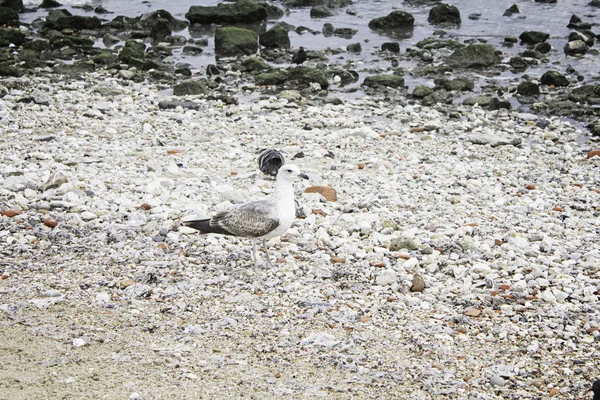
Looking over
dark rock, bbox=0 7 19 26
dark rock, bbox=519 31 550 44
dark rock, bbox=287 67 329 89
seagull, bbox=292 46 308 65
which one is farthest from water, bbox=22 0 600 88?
dark rock, bbox=287 67 329 89

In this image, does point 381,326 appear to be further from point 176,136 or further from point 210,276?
point 176,136

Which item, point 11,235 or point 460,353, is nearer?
point 460,353

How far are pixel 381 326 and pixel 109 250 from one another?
3.75 meters

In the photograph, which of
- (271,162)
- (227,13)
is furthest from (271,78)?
(227,13)

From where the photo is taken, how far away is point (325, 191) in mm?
11547

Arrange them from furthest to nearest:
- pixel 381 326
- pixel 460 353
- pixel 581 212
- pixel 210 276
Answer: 1. pixel 581 212
2. pixel 210 276
3. pixel 381 326
4. pixel 460 353

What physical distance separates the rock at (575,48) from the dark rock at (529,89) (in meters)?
5.95

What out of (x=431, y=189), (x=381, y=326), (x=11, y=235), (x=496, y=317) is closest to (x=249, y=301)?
(x=381, y=326)

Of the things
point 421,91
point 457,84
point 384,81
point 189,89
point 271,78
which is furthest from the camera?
point 384,81

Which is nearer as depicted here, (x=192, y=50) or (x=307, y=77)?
(x=307, y=77)

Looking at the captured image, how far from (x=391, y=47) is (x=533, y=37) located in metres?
5.55

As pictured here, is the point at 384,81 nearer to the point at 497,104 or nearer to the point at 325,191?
the point at 497,104

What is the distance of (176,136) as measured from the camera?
14742 millimetres

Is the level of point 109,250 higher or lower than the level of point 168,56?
higher
